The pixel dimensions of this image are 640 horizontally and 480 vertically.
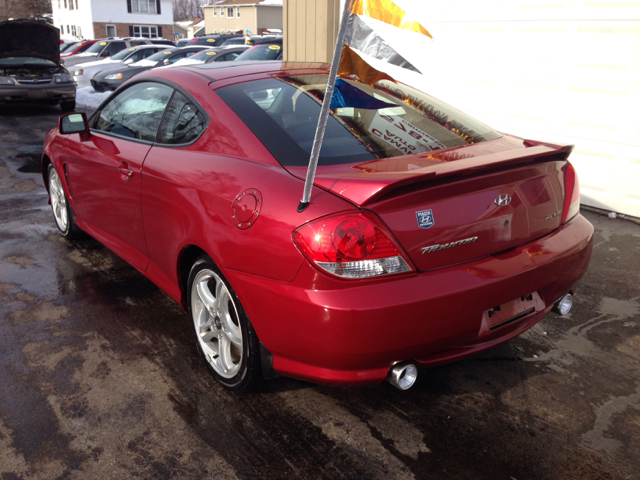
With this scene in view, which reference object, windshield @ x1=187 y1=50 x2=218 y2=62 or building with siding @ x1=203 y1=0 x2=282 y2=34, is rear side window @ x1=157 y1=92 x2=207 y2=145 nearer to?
windshield @ x1=187 y1=50 x2=218 y2=62

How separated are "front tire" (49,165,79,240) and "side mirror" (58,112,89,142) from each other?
2.63ft

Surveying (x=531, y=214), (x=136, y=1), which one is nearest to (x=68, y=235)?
(x=531, y=214)

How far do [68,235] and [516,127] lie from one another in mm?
4861

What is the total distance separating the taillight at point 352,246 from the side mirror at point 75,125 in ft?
8.69

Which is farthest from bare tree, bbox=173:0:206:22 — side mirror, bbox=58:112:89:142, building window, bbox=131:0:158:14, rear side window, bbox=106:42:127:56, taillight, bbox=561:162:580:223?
taillight, bbox=561:162:580:223

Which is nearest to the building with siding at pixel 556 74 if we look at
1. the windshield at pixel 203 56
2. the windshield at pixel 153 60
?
the windshield at pixel 203 56

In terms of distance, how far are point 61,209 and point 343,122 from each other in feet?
10.7

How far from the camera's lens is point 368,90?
11.4 ft

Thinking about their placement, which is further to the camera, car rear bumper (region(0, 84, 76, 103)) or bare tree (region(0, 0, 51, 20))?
bare tree (region(0, 0, 51, 20))

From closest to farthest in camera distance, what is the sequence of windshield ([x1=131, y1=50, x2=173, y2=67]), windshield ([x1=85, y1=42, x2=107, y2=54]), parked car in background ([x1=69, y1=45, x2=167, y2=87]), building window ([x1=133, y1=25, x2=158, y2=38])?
1. windshield ([x1=131, y1=50, x2=173, y2=67])
2. parked car in background ([x1=69, y1=45, x2=167, y2=87])
3. windshield ([x1=85, y1=42, x2=107, y2=54])
4. building window ([x1=133, y1=25, x2=158, y2=38])

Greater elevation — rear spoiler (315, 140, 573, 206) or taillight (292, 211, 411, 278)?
rear spoiler (315, 140, 573, 206)

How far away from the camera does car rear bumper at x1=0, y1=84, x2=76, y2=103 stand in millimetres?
13039

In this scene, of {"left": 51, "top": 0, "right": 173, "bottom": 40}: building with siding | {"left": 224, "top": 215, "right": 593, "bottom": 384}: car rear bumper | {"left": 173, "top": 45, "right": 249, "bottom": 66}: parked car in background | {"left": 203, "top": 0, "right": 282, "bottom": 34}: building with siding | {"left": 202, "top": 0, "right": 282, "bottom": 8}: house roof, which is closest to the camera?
{"left": 224, "top": 215, "right": 593, "bottom": 384}: car rear bumper

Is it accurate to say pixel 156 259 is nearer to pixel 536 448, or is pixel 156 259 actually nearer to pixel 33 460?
pixel 33 460
